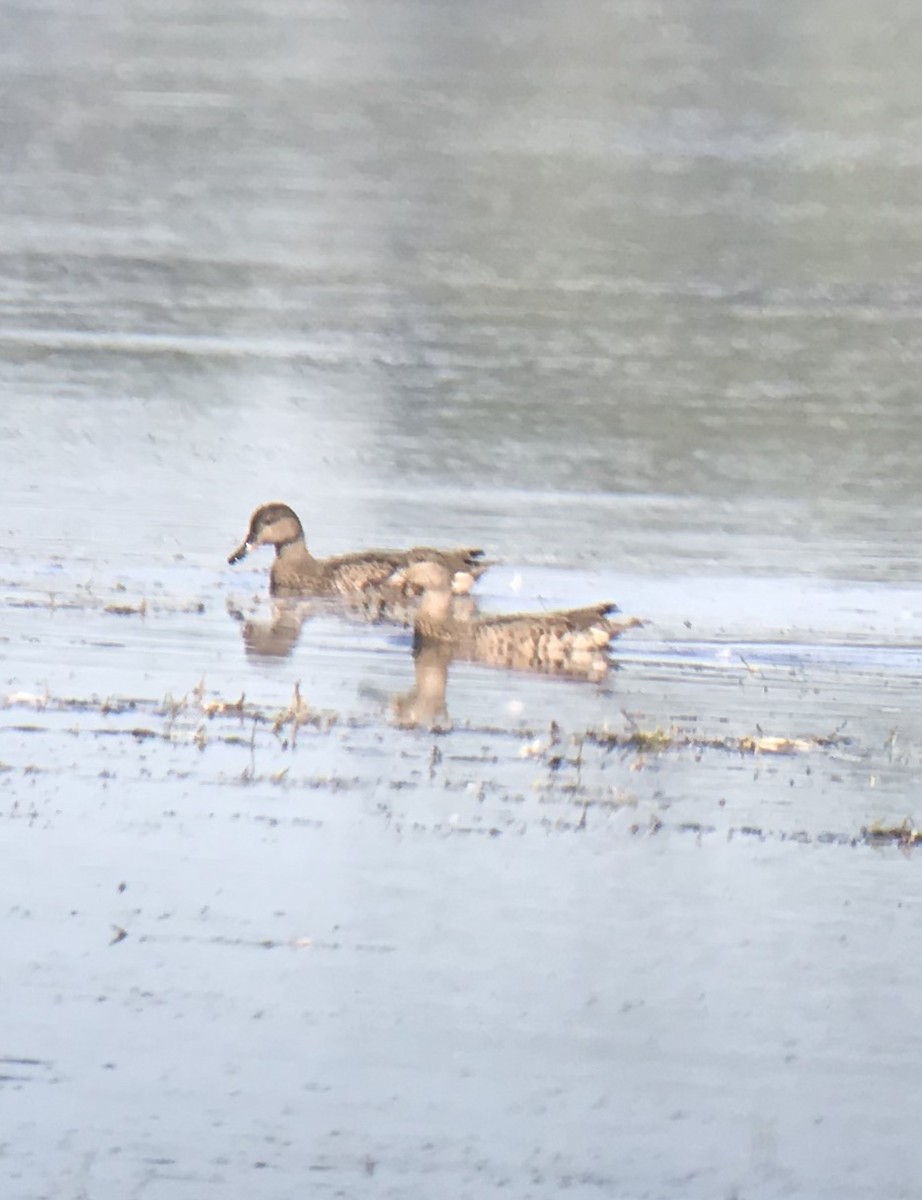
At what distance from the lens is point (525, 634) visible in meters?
10.9

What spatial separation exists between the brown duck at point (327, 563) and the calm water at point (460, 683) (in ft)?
0.72

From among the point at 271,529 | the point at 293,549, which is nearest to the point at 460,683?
the point at 293,549

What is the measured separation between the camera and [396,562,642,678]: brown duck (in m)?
10.6

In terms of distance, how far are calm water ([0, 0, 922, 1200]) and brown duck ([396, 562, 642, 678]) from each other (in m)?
0.17

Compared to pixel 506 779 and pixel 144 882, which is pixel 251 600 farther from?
pixel 144 882

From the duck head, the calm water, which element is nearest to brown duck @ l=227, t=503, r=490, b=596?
the duck head

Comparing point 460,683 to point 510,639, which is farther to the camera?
point 510,639

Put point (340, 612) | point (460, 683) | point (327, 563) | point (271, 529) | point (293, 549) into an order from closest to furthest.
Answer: point (460, 683)
point (340, 612)
point (327, 563)
point (293, 549)
point (271, 529)

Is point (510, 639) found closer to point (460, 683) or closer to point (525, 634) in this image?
point (525, 634)

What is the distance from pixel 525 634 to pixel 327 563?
1.80 metres

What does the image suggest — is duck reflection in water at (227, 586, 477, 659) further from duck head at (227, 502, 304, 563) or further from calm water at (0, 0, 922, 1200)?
duck head at (227, 502, 304, 563)

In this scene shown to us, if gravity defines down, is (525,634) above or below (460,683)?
above

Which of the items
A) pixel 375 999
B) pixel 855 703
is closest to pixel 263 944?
pixel 375 999

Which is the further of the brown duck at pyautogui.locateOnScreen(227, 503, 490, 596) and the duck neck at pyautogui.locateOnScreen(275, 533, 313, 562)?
the duck neck at pyautogui.locateOnScreen(275, 533, 313, 562)
